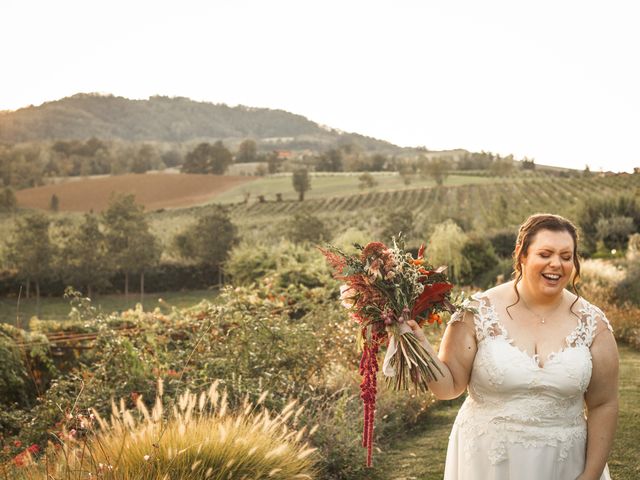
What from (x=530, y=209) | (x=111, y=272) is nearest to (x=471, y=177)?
(x=530, y=209)

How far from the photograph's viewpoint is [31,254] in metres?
34.4

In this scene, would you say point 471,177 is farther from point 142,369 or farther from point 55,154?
point 142,369

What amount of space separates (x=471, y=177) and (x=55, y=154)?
36061mm

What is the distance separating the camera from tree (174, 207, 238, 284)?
123 feet

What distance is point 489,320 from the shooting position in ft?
10.4

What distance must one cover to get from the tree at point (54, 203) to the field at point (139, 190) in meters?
0.19

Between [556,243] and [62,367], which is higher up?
[556,243]

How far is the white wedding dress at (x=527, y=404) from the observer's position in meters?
3.05

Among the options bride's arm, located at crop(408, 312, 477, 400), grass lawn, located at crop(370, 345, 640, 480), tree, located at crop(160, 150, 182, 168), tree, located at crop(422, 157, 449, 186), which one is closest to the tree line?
grass lawn, located at crop(370, 345, 640, 480)

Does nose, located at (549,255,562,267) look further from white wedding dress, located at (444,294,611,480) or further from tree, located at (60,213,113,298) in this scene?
tree, located at (60,213,113,298)

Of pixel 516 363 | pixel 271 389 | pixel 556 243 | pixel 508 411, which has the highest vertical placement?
pixel 556 243

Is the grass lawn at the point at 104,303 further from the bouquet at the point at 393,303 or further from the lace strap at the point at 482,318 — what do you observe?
the lace strap at the point at 482,318

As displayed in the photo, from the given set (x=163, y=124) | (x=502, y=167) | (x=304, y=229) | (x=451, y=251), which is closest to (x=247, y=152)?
(x=163, y=124)

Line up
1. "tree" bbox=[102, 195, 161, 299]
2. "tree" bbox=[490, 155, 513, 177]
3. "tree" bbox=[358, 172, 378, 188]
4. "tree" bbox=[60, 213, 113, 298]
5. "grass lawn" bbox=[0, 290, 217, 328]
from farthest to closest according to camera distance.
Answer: "tree" bbox=[358, 172, 378, 188], "tree" bbox=[490, 155, 513, 177], "tree" bbox=[102, 195, 161, 299], "tree" bbox=[60, 213, 113, 298], "grass lawn" bbox=[0, 290, 217, 328]
